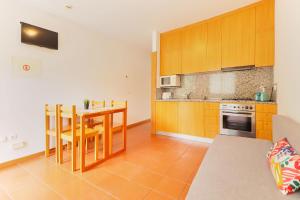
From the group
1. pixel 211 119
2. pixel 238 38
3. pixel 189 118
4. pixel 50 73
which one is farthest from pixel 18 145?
pixel 238 38

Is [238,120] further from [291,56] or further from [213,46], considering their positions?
[213,46]

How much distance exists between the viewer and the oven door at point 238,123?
2.71m

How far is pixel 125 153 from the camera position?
2668 mm

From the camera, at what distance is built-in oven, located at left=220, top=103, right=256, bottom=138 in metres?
2.70

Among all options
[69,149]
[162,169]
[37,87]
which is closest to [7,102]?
[37,87]

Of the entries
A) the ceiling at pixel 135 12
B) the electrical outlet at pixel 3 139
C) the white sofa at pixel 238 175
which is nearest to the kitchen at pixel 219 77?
the ceiling at pixel 135 12

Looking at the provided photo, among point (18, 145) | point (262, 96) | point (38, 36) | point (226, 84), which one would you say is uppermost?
point (38, 36)

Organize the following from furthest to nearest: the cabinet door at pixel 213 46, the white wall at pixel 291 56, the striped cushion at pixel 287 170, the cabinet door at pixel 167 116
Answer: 1. the cabinet door at pixel 167 116
2. the cabinet door at pixel 213 46
3. the white wall at pixel 291 56
4. the striped cushion at pixel 287 170

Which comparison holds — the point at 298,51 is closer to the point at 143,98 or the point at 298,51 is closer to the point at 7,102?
the point at 7,102

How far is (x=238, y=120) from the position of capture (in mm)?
2848

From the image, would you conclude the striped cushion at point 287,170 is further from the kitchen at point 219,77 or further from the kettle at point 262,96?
the kettle at point 262,96

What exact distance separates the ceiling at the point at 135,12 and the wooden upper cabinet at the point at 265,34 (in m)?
0.29

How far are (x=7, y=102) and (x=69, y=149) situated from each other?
1252 millimetres

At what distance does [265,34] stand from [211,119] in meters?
1.82
